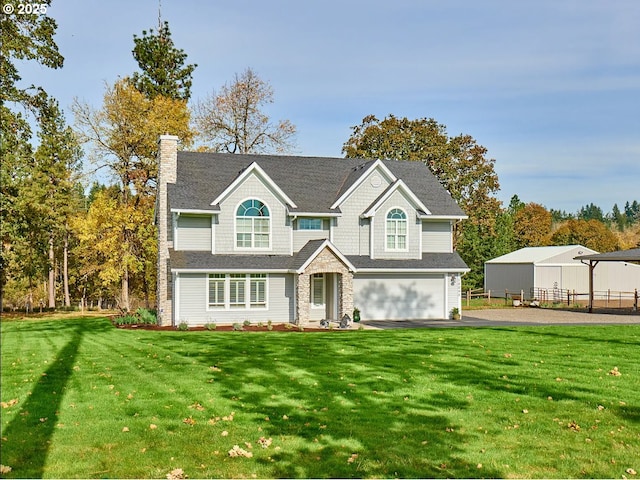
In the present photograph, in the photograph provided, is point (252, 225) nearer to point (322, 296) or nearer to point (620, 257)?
point (322, 296)

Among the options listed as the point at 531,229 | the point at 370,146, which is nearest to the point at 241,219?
the point at 370,146

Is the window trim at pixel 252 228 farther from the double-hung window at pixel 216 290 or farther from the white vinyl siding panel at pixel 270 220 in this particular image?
the double-hung window at pixel 216 290

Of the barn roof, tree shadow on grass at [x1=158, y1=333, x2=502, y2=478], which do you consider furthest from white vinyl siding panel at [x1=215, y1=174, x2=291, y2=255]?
the barn roof

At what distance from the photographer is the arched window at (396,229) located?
30.4m

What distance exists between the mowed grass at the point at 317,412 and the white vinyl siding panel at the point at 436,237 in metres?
15.1

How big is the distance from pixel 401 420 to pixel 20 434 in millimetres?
5444

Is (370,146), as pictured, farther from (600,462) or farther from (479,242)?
(600,462)

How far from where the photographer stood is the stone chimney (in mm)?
27469

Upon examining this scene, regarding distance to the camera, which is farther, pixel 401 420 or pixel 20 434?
pixel 401 420

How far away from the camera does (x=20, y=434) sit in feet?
25.6

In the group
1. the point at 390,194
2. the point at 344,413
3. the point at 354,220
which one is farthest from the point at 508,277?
the point at 344,413

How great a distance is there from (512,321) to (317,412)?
70.7ft

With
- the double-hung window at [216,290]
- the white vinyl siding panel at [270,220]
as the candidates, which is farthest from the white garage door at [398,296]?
the double-hung window at [216,290]

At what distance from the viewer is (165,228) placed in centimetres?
2828
